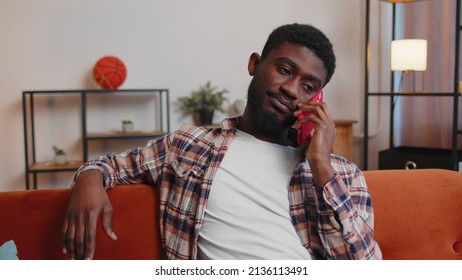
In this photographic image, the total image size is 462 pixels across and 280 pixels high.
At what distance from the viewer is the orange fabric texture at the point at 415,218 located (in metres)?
1.18

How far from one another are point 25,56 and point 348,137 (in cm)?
220

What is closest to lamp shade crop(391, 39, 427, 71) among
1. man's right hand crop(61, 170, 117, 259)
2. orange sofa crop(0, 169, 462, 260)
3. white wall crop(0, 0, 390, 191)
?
white wall crop(0, 0, 390, 191)

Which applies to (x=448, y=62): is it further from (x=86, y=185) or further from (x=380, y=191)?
(x=86, y=185)

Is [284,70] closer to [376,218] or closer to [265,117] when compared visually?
[265,117]

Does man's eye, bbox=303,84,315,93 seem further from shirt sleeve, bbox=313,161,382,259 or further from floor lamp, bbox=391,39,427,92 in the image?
floor lamp, bbox=391,39,427,92

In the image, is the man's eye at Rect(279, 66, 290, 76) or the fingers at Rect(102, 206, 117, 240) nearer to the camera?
the fingers at Rect(102, 206, 117, 240)

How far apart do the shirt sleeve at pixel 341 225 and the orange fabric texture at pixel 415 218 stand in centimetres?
15

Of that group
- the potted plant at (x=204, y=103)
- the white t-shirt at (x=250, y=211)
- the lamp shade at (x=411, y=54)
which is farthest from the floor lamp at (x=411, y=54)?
the white t-shirt at (x=250, y=211)

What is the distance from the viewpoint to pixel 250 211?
1071 mm

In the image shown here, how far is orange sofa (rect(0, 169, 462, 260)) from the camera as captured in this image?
1104 mm

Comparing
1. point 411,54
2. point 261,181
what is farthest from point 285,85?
point 411,54

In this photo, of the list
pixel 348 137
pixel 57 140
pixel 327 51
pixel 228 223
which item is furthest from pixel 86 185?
pixel 348 137

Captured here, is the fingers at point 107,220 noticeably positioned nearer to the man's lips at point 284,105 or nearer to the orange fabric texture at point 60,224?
the orange fabric texture at point 60,224

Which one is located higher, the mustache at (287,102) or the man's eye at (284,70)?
the man's eye at (284,70)
